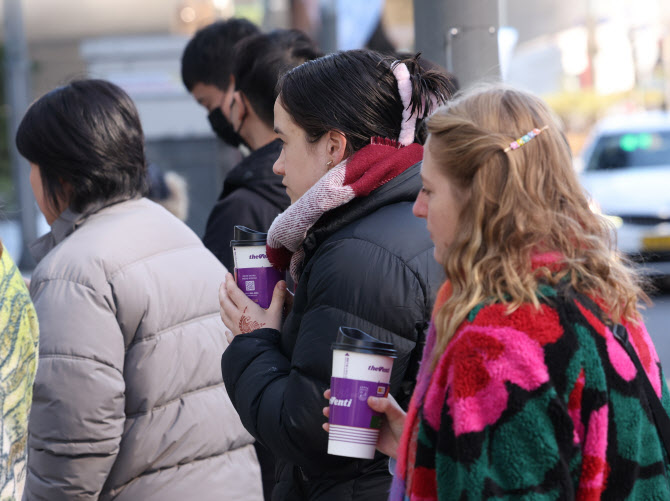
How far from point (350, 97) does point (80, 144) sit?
1.06 m

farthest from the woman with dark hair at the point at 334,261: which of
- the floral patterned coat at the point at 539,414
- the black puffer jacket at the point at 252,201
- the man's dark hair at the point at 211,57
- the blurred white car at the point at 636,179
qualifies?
the blurred white car at the point at 636,179

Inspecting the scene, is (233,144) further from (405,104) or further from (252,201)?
(405,104)

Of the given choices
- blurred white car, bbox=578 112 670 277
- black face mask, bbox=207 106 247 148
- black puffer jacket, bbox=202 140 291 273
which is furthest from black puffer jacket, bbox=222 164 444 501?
blurred white car, bbox=578 112 670 277

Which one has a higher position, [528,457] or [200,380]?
[528,457]

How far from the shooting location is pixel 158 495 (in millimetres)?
2680

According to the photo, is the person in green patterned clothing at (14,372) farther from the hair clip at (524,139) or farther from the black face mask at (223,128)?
the black face mask at (223,128)

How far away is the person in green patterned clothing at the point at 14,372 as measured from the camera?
2.02 m

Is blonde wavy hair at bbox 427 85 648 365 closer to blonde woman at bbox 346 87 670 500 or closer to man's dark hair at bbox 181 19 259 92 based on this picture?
blonde woman at bbox 346 87 670 500

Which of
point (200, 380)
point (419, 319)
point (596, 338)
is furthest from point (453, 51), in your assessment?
point (596, 338)

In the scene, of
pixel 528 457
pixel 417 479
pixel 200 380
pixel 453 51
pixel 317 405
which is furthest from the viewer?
pixel 453 51

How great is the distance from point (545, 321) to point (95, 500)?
1.66 meters

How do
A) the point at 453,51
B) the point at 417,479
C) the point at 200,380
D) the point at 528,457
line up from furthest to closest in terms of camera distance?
1. the point at 453,51
2. the point at 200,380
3. the point at 417,479
4. the point at 528,457

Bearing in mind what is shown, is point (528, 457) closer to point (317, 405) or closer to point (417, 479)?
point (417, 479)

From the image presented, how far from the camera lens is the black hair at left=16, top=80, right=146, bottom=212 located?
2.81m
